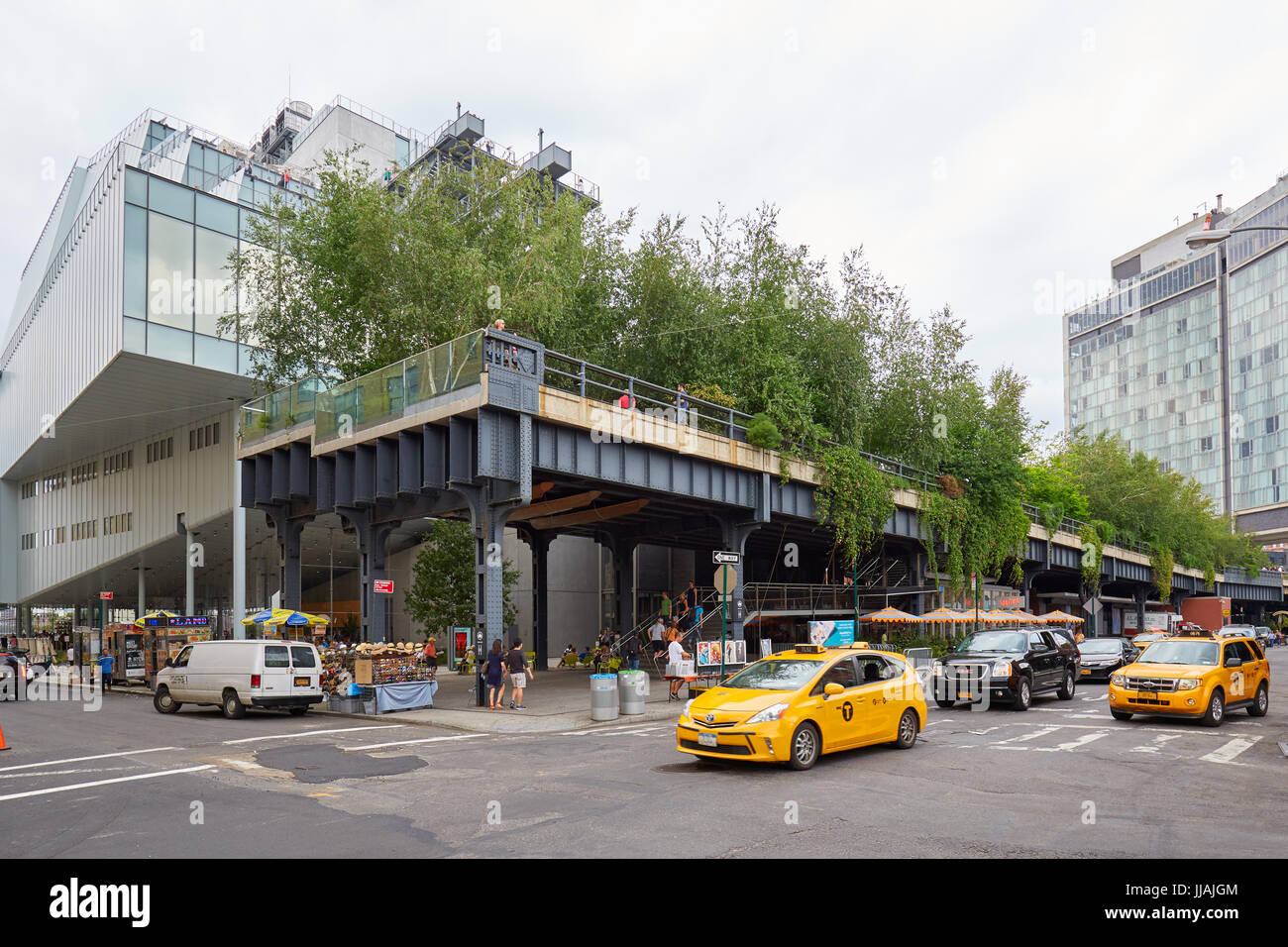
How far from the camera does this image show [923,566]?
43.8 metres

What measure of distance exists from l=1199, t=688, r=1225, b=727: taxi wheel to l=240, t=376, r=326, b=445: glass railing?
24.9m

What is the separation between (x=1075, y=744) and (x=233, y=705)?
17434 millimetres

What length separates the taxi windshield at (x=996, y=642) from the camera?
22.2m

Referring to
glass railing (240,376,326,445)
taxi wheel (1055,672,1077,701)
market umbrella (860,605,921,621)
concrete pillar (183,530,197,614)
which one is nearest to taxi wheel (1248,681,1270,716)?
taxi wheel (1055,672,1077,701)

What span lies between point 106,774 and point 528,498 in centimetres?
1179

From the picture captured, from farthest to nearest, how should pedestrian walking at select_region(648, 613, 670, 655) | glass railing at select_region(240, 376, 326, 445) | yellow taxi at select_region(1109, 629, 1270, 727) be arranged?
pedestrian walking at select_region(648, 613, 670, 655), glass railing at select_region(240, 376, 326, 445), yellow taxi at select_region(1109, 629, 1270, 727)

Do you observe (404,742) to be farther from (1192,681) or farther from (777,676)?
(1192,681)

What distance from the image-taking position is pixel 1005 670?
829 inches

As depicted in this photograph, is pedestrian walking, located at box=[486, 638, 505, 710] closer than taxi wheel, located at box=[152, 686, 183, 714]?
Yes

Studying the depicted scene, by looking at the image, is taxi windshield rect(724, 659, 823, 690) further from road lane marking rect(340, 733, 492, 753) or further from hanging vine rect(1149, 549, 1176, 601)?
hanging vine rect(1149, 549, 1176, 601)

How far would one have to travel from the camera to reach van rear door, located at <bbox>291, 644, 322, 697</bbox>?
2139 cm

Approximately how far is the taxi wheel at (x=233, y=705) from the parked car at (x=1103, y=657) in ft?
79.9
